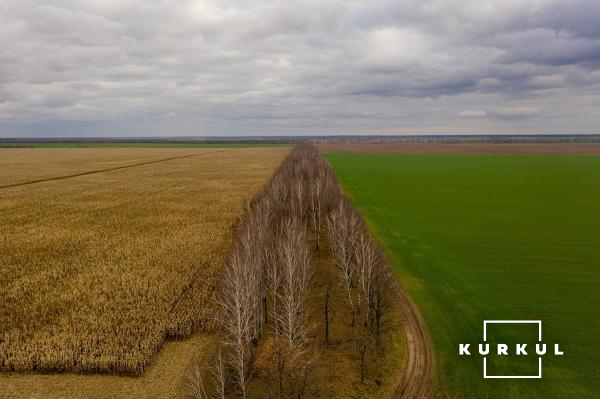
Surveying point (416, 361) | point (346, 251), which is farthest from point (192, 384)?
point (346, 251)

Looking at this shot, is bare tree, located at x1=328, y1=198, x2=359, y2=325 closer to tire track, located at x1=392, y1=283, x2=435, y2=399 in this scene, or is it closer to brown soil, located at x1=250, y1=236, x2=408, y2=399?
brown soil, located at x1=250, y1=236, x2=408, y2=399

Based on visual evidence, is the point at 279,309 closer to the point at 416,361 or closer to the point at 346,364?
the point at 346,364

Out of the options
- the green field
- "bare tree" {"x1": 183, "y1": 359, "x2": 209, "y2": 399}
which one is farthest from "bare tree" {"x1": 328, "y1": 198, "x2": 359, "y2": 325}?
"bare tree" {"x1": 183, "y1": 359, "x2": 209, "y2": 399}

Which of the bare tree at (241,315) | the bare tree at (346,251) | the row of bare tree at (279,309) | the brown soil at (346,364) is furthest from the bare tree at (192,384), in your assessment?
the bare tree at (346,251)

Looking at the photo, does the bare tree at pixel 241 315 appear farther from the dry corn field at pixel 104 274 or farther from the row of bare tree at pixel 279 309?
the dry corn field at pixel 104 274

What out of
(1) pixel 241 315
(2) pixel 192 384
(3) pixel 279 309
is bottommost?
(2) pixel 192 384

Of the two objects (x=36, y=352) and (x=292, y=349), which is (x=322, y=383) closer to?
(x=292, y=349)

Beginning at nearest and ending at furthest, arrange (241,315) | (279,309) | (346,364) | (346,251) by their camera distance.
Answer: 1. (241,315)
2. (346,364)
3. (279,309)
4. (346,251)
